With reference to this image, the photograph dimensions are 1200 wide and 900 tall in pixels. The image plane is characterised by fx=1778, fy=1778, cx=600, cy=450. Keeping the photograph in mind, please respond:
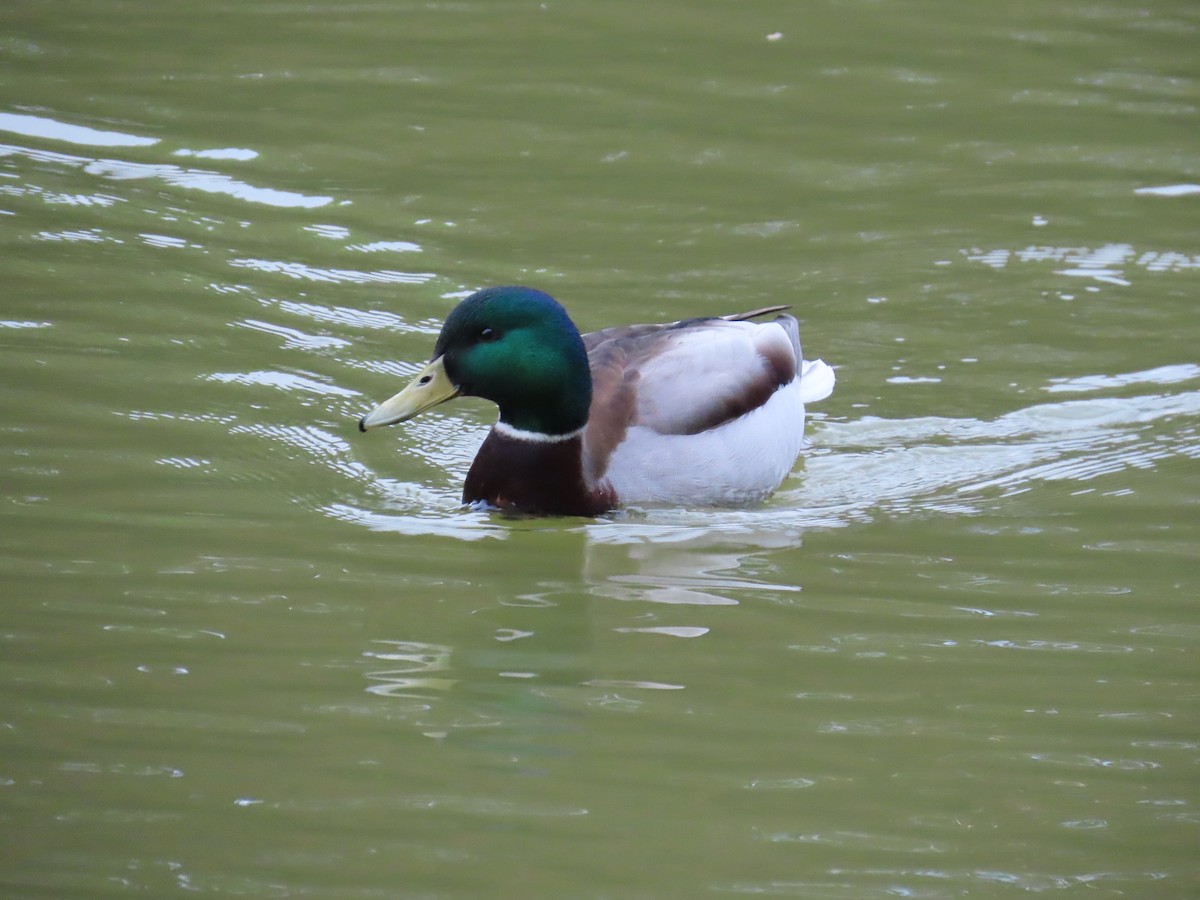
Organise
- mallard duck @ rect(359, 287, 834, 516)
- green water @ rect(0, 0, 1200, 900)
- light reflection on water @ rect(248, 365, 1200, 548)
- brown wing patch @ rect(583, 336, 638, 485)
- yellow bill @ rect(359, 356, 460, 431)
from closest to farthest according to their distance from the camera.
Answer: green water @ rect(0, 0, 1200, 900)
yellow bill @ rect(359, 356, 460, 431)
light reflection on water @ rect(248, 365, 1200, 548)
mallard duck @ rect(359, 287, 834, 516)
brown wing patch @ rect(583, 336, 638, 485)

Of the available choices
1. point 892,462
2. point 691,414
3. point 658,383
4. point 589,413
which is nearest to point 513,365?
point 589,413

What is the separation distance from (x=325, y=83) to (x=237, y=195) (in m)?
2.13

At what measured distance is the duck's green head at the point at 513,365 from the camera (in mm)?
6793

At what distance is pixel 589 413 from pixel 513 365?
1.33 feet

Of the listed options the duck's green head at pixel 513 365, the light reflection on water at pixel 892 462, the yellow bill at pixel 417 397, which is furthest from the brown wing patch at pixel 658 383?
the yellow bill at pixel 417 397

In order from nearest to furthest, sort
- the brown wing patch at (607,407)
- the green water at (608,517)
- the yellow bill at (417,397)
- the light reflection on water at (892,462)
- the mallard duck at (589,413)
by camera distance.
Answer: the green water at (608,517) < the yellow bill at (417,397) < the light reflection on water at (892,462) < the mallard duck at (589,413) < the brown wing patch at (607,407)

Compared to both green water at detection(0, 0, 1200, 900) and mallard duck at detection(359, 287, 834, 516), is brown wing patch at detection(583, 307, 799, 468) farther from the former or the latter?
green water at detection(0, 0, 1200, 900)

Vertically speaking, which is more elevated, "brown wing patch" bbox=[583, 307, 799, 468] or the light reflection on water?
"brown wing patch" bbox=[583, 307, 799, 468]

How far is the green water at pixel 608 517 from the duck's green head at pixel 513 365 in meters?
0.44

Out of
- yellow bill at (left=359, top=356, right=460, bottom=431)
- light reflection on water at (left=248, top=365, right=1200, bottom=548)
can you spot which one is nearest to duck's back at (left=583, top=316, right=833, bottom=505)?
light reflection on water at (left=248, top=365, right=1200, bottom=548)

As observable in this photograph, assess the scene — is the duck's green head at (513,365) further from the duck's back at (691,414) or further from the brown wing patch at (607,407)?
the duck's back at (691,414)

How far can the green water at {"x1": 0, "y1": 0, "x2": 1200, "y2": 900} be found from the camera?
4301mm

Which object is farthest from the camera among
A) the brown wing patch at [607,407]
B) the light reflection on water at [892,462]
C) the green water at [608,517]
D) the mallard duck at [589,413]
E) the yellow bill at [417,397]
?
the brown wing patch at [607,407]

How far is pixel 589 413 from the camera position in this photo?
7145 mm
